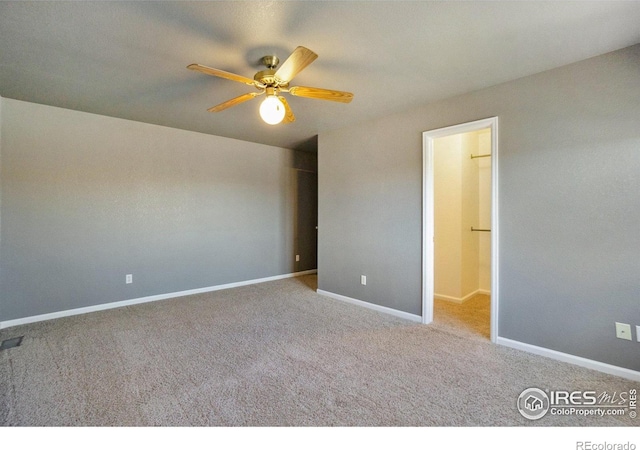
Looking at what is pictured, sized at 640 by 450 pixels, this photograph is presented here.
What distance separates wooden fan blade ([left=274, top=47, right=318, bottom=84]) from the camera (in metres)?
1.67

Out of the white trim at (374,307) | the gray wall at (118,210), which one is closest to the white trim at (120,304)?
the gray wall at (118,210)

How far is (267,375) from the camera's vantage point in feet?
6.80

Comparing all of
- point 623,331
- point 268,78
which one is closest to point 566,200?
point 623,331

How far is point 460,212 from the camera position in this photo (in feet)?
12.8

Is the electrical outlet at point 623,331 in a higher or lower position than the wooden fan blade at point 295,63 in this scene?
lower

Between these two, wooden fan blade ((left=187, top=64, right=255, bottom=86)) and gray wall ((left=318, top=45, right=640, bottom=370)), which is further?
gray wall ((left=318, top=45, right=640, bottom=370))

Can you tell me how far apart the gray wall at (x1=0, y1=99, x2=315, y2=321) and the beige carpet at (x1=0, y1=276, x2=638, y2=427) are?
561mm

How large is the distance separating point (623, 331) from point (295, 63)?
299 centimetres

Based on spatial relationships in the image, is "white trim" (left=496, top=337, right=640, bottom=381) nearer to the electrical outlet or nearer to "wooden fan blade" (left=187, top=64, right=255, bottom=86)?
the electrical outlet

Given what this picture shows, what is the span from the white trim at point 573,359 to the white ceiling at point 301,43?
232 centimetres

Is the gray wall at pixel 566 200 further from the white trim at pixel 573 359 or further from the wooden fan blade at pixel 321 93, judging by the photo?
the wooden fan blade at pixel 321 93

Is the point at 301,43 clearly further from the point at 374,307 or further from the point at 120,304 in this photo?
the point at 120,304

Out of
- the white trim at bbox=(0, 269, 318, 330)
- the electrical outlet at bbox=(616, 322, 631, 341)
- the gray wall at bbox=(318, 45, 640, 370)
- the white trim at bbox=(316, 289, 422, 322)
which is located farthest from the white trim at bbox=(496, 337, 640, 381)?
the white trim at bbox=(0, 269, 318, 330)

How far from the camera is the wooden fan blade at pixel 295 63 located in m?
1.67
